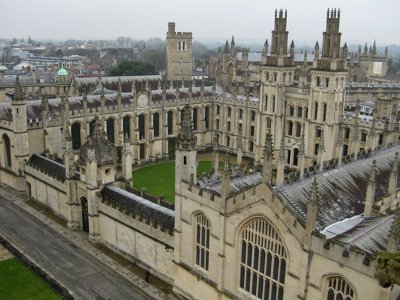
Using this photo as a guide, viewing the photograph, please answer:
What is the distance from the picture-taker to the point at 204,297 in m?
25.0

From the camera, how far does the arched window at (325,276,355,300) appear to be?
58.7ft

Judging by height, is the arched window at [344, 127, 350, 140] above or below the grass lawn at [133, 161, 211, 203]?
above

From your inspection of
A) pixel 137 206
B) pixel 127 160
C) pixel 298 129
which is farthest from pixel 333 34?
pixel 137 206

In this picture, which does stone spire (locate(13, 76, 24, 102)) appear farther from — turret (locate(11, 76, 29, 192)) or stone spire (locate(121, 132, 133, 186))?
stone spire (locate(121, 132, 133, 186))

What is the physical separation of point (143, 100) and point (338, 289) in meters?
39.4

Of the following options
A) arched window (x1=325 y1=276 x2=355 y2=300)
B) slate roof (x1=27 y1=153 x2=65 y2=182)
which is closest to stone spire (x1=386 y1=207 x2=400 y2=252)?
arched window (x1=325 y1=276 x2=355 y2=300)

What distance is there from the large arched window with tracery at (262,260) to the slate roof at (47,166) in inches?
800

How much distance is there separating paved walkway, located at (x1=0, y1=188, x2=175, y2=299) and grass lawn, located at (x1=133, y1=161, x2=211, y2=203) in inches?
409

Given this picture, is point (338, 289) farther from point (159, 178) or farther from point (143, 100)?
point (143, 100)

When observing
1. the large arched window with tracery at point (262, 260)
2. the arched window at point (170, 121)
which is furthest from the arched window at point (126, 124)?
the large arched window with tracery at point (262, 260)

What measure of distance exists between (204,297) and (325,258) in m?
9.12

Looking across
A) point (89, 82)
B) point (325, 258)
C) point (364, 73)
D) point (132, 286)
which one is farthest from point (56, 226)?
point (364, 73)

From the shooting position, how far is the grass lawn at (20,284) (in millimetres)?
26531

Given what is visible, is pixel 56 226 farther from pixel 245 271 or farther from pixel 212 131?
pixel 212 131
